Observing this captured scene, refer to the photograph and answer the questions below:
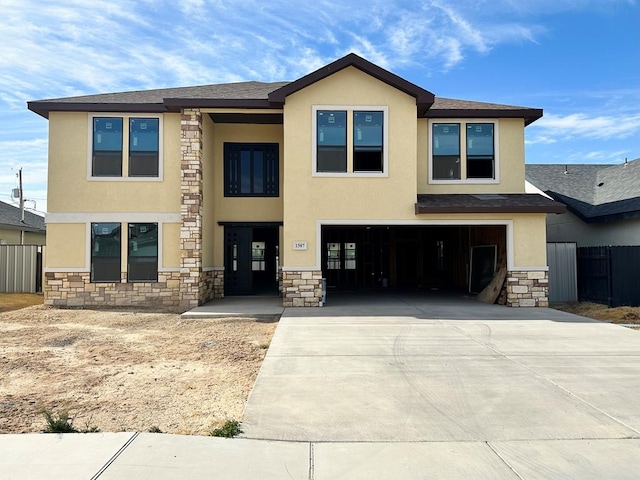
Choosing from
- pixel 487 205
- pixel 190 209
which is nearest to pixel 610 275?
pixel 487 205

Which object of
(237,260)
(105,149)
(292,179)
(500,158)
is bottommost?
(237,260)

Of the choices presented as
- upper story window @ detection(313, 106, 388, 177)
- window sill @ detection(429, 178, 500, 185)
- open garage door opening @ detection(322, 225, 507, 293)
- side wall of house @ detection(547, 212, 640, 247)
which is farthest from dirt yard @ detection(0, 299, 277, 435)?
side wall of house @ detection(547, 212, 640, 247)

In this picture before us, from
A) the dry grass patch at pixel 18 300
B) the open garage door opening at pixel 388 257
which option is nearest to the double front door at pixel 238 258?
the open garage door opening at pixel 388 257

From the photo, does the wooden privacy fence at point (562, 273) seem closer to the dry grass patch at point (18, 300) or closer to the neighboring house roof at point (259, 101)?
the neighboring house roof at point (259, 101)

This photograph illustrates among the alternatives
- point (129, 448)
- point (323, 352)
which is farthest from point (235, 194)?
point (129, 448)

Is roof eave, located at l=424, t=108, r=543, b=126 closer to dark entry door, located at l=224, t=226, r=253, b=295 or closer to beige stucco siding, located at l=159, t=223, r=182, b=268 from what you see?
dark entry door, located at l=224, t=226, r=253, b=295

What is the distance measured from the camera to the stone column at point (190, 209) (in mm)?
14352

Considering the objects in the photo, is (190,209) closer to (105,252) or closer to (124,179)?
(124,179)

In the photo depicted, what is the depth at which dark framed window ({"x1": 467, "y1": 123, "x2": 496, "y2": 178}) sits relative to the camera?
50.1ft

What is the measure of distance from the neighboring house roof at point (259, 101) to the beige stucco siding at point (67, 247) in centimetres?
369

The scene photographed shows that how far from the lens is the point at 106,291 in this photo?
14742mm

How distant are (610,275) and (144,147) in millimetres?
15180

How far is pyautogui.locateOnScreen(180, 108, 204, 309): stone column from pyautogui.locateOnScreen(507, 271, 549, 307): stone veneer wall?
967cm

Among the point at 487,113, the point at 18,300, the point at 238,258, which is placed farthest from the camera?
the point at 238,258
